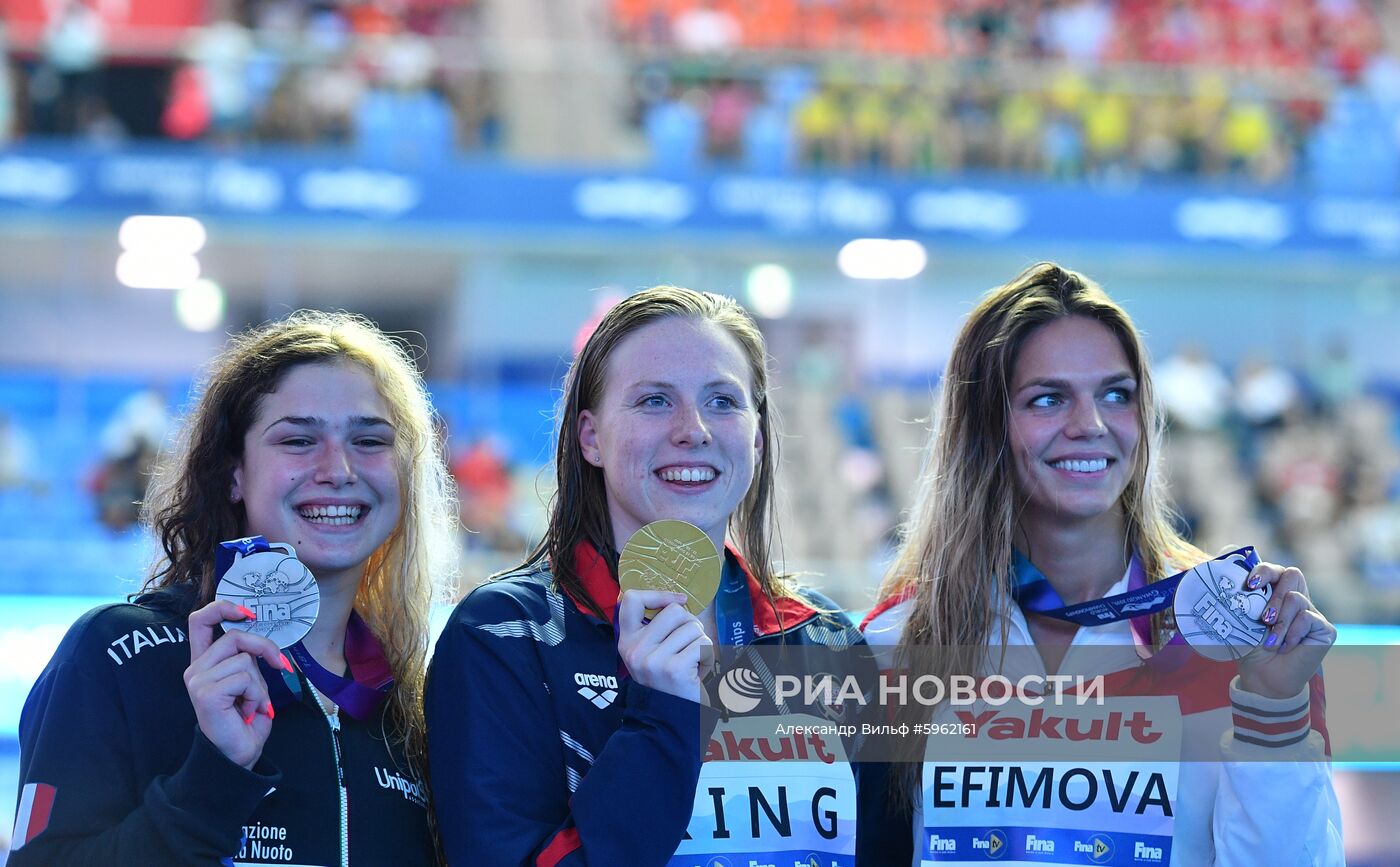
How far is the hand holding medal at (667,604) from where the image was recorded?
2154 millimetres

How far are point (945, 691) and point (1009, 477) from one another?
41cm

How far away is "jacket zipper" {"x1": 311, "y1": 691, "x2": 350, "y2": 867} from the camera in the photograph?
7.60ft

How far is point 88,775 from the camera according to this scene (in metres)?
2.20

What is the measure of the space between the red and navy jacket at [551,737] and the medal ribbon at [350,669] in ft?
0.66

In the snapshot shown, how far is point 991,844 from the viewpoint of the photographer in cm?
247

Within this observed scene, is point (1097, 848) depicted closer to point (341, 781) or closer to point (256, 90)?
point (341, 781)

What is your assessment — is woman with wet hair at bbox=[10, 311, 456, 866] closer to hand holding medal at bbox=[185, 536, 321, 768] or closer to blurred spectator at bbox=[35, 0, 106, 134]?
hand holding medal at bbox=[185, 536, 321, 768]

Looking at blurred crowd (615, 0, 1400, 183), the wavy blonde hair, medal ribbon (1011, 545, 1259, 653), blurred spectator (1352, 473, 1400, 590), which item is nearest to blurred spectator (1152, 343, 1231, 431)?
blurred spectator (1352, 473, 1400, 590)

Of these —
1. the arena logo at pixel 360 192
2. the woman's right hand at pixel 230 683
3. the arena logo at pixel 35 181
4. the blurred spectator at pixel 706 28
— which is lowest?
the woman's right hand at pixel 230 683

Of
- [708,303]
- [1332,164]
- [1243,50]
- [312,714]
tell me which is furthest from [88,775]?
[1243,50]

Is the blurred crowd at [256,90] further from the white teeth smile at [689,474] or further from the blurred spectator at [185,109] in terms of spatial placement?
the white teeth smile at [689,474]

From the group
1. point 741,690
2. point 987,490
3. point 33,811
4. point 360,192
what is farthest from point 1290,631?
point 360,192

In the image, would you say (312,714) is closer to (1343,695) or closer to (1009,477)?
(1009,477)

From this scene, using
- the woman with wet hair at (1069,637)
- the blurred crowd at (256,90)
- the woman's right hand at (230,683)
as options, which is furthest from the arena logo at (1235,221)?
the woman's right hand at (230,683)
